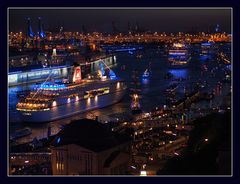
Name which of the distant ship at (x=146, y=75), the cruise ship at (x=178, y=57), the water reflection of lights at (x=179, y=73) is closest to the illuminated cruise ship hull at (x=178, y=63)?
the cruise ship at (x=178, y=57)

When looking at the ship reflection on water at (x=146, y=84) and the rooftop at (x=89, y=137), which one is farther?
the ship reflection on water at (x=146, y=84)

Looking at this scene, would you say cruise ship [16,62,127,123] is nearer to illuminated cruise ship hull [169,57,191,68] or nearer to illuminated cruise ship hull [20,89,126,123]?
illuminated cruise ship hull [20,89,126,123]

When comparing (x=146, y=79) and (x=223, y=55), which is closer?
(x=146, y=79)

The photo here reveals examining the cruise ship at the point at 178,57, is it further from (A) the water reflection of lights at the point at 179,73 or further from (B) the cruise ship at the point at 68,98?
(B) the cruise ship at the point at 68,98

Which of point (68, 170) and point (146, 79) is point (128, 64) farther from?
point (68, 170)

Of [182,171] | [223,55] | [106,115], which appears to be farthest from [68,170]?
[223,55]

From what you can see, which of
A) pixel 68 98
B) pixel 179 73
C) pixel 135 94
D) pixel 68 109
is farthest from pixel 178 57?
pixel 68 109
